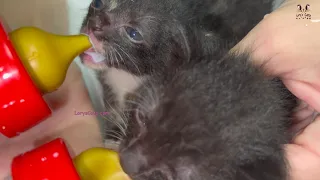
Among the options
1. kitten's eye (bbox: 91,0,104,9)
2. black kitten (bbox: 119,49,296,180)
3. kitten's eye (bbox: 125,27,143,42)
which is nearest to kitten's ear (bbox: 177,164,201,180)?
black kitten (bbox: 119,49,296,180)

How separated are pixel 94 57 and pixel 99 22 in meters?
0.16

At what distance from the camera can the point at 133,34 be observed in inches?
58.5

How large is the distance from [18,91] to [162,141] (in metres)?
0.37

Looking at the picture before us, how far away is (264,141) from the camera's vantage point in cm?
107

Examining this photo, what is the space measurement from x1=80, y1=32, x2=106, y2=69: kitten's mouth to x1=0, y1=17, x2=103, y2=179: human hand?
9cm

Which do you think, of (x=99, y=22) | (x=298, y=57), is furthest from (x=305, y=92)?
(x=99, y=22)

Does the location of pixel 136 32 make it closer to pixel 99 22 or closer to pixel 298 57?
pixel 99 22

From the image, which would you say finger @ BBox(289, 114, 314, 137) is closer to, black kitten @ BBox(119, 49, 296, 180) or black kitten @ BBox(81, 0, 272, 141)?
black kitten @ BBox(119, 49, 296, 180)

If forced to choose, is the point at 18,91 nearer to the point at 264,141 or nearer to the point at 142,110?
the point at 142,110

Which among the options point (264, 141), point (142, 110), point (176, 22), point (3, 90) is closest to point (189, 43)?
point (176, 22)

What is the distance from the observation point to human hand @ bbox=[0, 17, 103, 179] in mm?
1438

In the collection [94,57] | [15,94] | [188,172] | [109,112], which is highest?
[15,94]

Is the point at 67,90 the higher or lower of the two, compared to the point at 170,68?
lower

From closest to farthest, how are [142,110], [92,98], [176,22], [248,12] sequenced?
[142,110] → [176,22] → [248,12] → [92,98]
